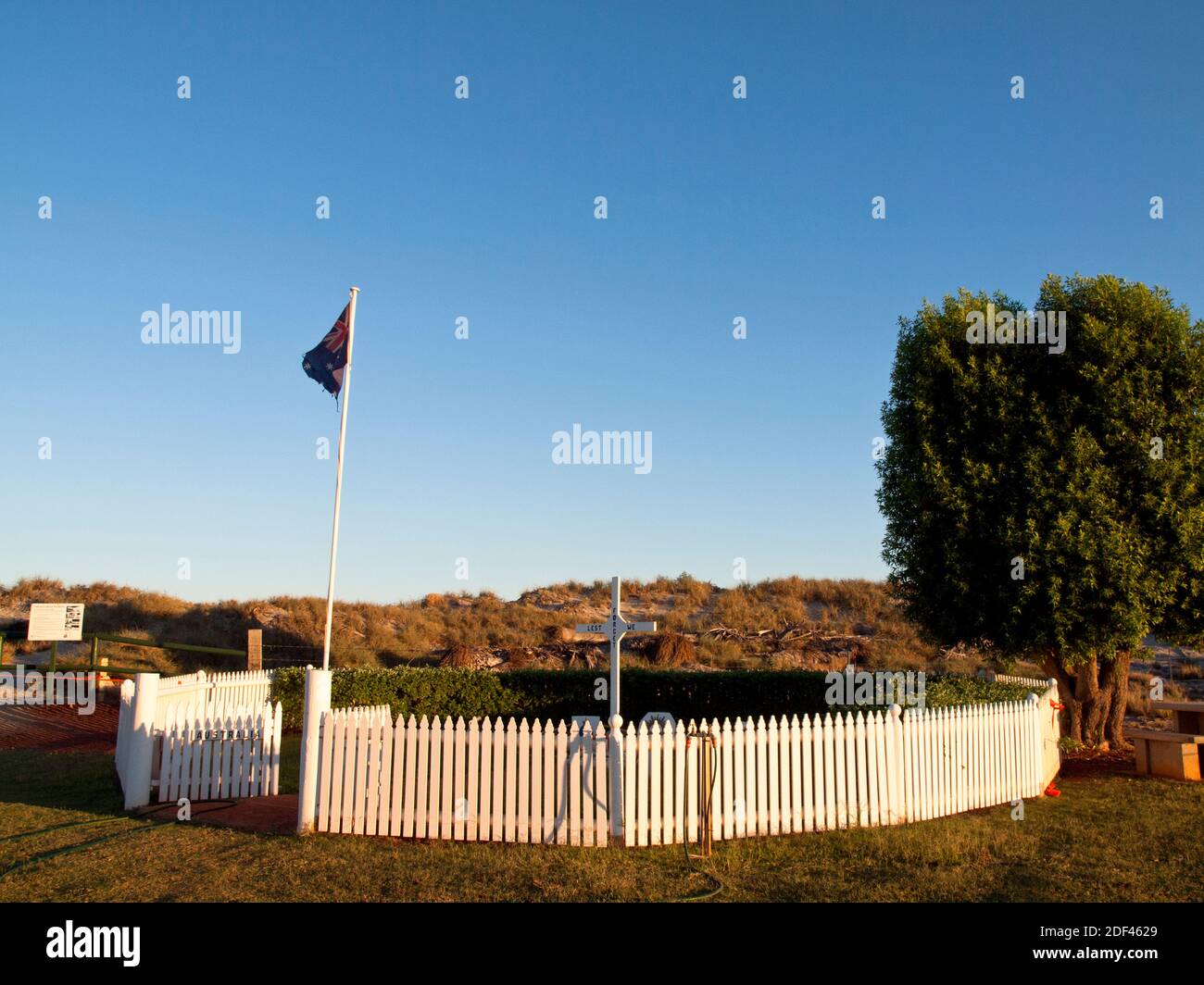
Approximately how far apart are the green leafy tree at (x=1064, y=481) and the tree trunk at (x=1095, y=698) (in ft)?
0.17

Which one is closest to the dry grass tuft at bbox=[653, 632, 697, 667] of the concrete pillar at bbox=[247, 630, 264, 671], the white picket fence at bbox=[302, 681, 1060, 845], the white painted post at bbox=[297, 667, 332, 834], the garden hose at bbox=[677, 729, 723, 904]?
the concrete pillar at bbox=[247, 630, 264, 671]

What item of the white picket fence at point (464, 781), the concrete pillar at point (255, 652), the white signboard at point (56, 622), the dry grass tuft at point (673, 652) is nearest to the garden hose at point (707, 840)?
the white picket fence at point (464, 781)

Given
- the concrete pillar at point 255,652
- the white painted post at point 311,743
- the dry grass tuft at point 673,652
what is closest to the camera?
the white painted post at point 311,743

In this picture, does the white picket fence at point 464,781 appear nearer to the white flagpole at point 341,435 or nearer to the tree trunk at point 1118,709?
the white flagpole at point 341,435

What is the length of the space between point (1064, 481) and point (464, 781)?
10254mm

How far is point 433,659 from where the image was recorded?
3089cm

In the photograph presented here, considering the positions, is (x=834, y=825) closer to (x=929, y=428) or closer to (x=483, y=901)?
(x=483, y=901)

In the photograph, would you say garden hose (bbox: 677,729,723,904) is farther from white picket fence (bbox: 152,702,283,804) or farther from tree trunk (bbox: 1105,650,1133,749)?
tree trunk (bbox: 1105,650,1133,749)

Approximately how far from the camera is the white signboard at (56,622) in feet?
70.8

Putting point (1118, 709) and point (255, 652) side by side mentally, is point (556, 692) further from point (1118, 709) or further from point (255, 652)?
point (1118, 709)

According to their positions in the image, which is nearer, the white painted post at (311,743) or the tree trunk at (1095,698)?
the white painted post at (311,743)

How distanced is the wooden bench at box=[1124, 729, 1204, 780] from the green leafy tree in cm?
143
